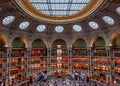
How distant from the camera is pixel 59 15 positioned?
43625 millimetres

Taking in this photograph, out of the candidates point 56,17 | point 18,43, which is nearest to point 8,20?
point 18,43

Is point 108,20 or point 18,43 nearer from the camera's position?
point 108,20

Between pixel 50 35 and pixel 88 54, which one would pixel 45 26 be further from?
pixel 88 54

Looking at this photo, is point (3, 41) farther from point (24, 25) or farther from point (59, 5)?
point (59, 5)

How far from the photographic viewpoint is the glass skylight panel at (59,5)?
3262 cm

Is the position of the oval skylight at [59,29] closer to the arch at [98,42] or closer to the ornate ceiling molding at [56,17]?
the ornate ceiling molding at [56,17]

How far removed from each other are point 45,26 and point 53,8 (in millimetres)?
9813

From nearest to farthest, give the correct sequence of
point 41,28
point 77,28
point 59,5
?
point 59,5, point 41,28, point 77,28

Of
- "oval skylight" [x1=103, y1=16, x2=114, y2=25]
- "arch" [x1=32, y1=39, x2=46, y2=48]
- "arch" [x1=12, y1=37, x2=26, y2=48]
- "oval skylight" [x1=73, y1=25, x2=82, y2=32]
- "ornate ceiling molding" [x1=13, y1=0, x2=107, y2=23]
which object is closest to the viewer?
"ornate ceiling molding" [x1=13, y1=0, x2=107, y2=23]

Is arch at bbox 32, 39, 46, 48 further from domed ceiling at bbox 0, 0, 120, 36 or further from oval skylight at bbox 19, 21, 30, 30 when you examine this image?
oval skylight at bbox 19, 21, 30, 30

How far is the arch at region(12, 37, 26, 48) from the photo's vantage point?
4238 centimetres

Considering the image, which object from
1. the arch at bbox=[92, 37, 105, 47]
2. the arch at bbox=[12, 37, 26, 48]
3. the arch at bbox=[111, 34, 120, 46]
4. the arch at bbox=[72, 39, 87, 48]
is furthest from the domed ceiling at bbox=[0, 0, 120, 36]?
the arch at bbox=[92, 37, 105, 47]

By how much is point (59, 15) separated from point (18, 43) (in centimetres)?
1617

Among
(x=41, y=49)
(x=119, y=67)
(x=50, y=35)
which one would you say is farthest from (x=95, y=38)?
(x=41, y=49)
